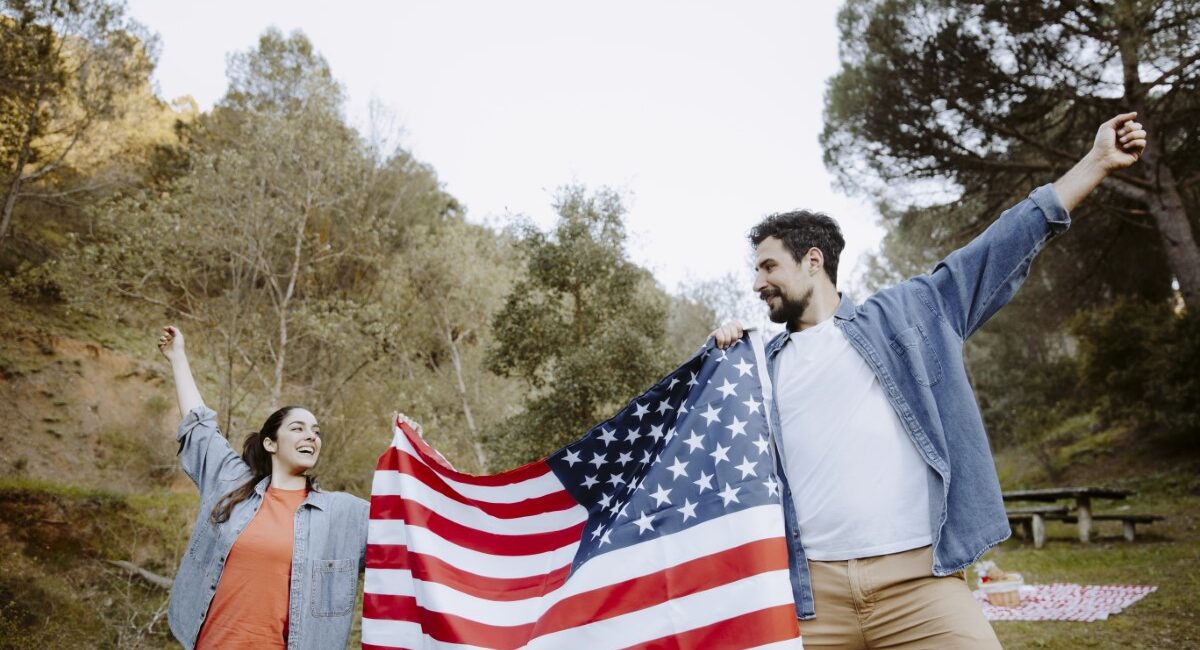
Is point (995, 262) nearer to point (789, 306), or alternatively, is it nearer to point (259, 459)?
point (789, 306)

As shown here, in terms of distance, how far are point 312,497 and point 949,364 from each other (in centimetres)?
285

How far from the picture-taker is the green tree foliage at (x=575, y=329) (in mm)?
15062

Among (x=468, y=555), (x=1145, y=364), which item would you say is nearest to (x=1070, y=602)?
(x=468, y=555)

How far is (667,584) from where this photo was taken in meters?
2.70

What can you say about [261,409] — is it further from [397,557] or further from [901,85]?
[901,85]

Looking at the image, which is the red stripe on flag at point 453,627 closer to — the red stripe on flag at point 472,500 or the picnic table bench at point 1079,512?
the red stripe on flag at point 472,500

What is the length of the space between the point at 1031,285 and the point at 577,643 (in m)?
24.9

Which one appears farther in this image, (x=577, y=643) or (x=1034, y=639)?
(x=1034, y=639)

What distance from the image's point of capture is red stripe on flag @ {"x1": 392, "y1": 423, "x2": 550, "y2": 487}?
3.59m

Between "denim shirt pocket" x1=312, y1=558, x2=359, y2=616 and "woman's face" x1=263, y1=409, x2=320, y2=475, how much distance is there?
508 mm

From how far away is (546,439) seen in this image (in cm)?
1532

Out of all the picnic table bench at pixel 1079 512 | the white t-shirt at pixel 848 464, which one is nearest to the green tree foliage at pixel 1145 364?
the picnic table bench at pixel 1079 512

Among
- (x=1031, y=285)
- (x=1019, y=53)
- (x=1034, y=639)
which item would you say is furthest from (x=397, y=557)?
(x=1031, y=285)

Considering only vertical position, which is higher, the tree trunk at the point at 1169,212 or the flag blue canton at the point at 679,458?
the tree trunk at the point at 1169,212
